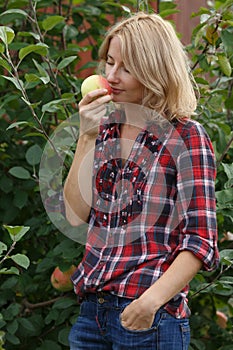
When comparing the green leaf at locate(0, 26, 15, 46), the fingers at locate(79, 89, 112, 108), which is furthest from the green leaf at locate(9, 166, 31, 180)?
the fingers at locate(79, 89, 112, 108)

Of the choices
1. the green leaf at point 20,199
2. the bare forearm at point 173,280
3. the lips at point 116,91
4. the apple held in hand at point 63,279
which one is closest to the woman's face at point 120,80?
the lips at point 116,91

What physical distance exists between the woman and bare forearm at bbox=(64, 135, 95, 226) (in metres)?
0.05

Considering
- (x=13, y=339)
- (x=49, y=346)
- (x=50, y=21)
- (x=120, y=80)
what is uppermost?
(x=120, y=80)

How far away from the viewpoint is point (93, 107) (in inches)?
73.6

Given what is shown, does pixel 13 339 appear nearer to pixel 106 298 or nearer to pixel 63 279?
pixel 63 279

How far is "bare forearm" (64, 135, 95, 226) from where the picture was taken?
2.00 metres

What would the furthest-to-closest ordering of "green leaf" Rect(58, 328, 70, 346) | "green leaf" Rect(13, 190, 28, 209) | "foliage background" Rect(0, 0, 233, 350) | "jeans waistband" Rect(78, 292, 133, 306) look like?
"green leaf" Rect(13, 190, 28, 209) < "green leaf" Rect(58, 328, 70, 346) < "foliage background" Rect(0, 0, 233, 350) < "jeans waistband" Rect(78, 292, 133, 306)

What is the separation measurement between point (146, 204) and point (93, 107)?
10.8 inches

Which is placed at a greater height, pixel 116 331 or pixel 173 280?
pixel 173 280

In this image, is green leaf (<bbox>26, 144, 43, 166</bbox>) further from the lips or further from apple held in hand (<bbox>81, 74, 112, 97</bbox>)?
the lips

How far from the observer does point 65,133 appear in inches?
102

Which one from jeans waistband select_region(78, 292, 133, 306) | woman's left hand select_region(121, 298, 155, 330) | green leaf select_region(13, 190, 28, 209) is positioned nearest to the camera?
woman's left hand select_region(121, 298, 155, 330)

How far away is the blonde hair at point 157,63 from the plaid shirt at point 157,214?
0.18ft

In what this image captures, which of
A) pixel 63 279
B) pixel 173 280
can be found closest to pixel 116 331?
pixel 173 280
